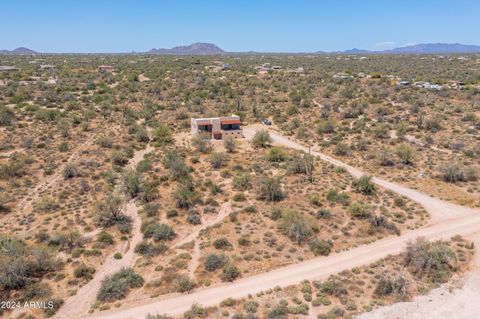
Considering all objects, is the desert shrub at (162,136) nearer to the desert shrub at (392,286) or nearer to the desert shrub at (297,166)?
the desert shrub at (297,166)

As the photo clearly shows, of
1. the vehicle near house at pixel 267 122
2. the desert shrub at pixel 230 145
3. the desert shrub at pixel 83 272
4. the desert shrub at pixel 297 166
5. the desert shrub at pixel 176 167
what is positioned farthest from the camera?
the vehicle near house at pixel 267 122

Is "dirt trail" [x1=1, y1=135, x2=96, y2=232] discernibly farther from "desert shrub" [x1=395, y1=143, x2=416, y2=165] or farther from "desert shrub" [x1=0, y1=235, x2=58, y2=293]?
"desert shrub" [x1=395, y1=143, x2=416, y2=165]

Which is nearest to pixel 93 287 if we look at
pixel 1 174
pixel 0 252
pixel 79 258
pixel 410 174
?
pixel 79 258

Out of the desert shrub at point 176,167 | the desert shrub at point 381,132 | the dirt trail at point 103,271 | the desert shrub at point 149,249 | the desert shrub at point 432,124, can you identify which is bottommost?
the dirt trail at point 103,271

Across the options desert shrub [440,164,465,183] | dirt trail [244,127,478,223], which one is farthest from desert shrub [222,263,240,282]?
desert shrub [440,164,465,183]

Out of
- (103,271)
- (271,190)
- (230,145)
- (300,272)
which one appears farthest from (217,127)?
(300,272)

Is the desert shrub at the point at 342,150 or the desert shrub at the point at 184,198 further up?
the desert shrub at the point at 342,150

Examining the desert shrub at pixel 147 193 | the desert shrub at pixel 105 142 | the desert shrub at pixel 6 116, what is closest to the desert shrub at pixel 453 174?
the desert shrub at pixel 147 193
